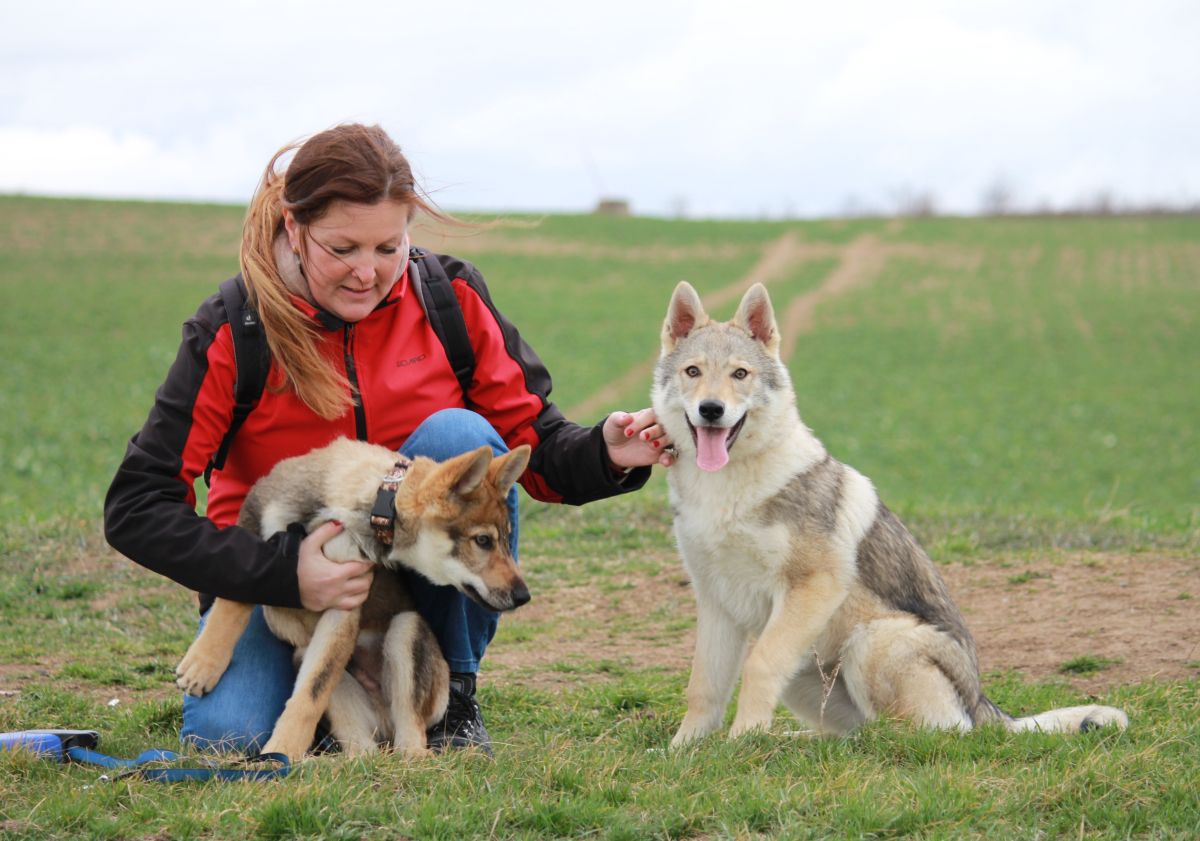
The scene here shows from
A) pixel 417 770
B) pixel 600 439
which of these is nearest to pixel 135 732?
pixel 417 770

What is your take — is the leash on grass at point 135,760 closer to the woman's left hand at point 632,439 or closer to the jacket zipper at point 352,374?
the jacket zipper at point 352,374

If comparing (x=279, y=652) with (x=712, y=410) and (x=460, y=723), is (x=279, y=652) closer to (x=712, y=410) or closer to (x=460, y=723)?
(x=460, y=723)

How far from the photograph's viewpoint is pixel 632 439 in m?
4.82

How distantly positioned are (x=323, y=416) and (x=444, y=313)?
2.15 feet

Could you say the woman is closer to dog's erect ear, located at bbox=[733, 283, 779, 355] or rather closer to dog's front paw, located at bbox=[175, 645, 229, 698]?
dog's front paw, located at bbox=[175, 645, 229, 698]

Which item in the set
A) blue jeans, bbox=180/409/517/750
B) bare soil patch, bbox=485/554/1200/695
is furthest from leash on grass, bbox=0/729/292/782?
bare soil patch, bbox=485/554/1200/695

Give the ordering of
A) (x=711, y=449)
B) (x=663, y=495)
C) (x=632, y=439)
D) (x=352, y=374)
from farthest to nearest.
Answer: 1. (x=663, y=495)
2. (x=632, y=439)
3. (x=711, y=449)
4. (x=352, y=374)

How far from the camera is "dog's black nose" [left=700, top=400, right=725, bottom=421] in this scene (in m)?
4.63

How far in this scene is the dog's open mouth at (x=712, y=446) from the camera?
15.4 feet

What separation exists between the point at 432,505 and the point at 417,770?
90 centimetres

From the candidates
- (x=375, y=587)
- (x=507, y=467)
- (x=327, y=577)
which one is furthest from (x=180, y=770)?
(x=507, y=467)

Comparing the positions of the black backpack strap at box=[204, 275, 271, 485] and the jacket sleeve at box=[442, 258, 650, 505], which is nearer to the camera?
the black backpack strap at box=[204, 275, 271, 485]

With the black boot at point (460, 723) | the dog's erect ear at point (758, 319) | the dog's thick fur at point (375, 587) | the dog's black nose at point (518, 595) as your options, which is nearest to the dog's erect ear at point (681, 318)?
the dog's erect ear at point (758, 319)

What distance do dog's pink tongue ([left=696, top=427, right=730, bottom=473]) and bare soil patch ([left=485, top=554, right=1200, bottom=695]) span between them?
1.81 m
